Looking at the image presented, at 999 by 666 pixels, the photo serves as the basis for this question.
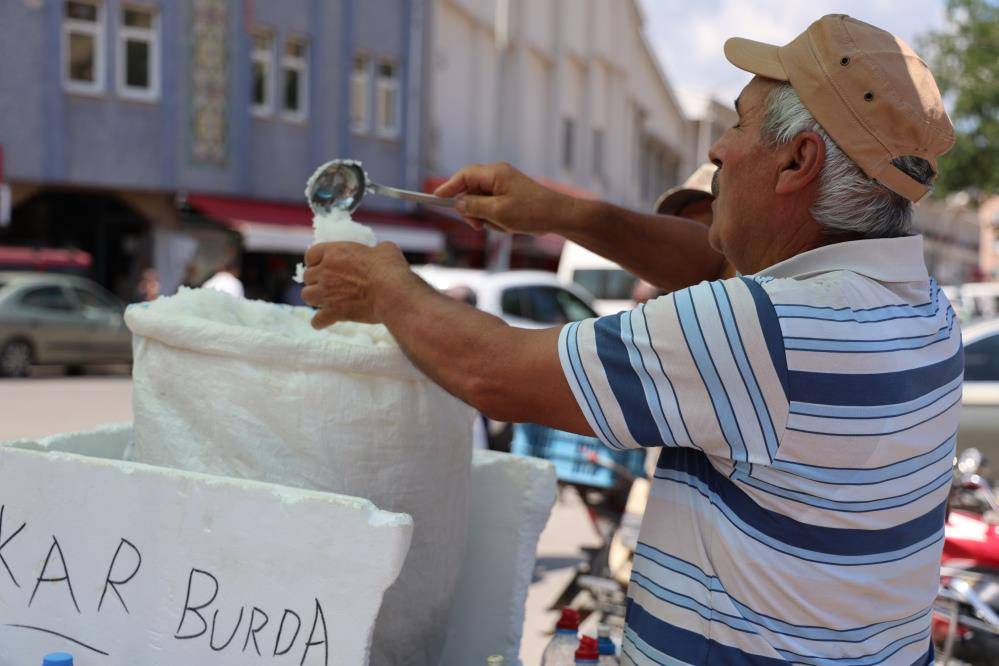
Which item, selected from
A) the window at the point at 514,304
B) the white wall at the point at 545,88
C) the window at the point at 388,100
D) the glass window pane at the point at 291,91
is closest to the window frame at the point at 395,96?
the window at the point at 388,100

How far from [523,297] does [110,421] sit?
5985mm

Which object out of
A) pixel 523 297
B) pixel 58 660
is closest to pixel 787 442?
pixel 58 660

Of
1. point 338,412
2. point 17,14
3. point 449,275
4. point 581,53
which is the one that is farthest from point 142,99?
point 338,412

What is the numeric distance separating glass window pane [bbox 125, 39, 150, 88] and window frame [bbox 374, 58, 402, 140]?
518 cm

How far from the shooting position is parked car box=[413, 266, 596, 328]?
36.6 feet

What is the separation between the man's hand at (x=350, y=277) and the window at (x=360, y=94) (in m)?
20.7

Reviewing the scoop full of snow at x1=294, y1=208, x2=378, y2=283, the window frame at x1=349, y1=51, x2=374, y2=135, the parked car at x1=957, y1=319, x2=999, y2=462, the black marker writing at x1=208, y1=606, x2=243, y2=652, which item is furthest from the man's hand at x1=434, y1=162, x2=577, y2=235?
the window frame at x1=349, y1=51, x2=374, y2=135

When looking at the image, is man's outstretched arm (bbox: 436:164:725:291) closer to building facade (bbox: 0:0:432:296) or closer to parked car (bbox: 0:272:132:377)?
parked car (bbox: 0:272:132:377)

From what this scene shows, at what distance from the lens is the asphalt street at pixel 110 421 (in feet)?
17.2

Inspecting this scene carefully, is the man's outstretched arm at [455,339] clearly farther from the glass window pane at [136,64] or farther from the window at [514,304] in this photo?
the glass window pane at [136,64]

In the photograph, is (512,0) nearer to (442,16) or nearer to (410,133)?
(442,16)

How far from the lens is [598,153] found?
32094mm

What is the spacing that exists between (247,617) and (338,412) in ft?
1.13

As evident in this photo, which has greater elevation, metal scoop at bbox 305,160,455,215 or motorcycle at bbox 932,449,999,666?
metal scoop at bbox 305,160,455,215
